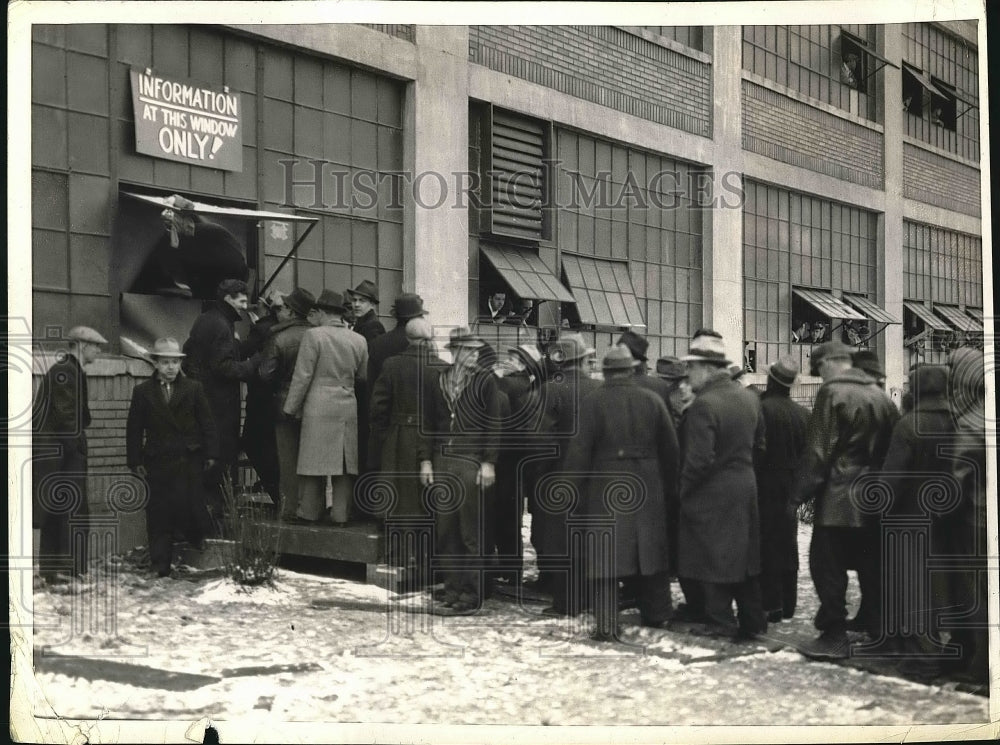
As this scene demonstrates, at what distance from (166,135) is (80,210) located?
0.80 m

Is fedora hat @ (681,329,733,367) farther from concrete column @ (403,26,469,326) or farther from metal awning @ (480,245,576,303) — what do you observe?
concrete column @ (403,26,469,326)

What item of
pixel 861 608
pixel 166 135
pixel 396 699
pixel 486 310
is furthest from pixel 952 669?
pixel 166 135

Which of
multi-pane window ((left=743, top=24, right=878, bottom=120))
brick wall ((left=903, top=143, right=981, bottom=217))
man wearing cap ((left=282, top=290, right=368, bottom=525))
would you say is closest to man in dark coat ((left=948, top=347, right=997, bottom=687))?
brick wall ((left=903, top=143, right=981, bottom=217))

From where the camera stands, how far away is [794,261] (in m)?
8.09

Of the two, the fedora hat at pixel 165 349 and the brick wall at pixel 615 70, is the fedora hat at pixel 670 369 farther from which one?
the fedora hat at pixel 165 349

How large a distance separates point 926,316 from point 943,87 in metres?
1.43

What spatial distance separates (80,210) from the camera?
22.5ft

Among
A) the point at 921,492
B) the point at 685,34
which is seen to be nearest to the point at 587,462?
the point at 921,492

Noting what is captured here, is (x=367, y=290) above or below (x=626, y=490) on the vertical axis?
above

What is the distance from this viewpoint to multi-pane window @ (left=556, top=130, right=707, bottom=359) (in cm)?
752

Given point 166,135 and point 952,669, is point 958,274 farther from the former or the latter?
point 166,135

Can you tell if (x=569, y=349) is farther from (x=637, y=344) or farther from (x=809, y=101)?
(x=809, y=101)

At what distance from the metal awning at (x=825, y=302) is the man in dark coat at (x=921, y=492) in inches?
53.1

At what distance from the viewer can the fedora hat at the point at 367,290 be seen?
26.4 feet
